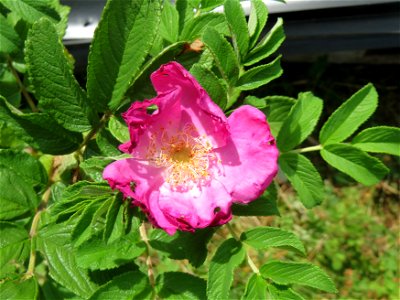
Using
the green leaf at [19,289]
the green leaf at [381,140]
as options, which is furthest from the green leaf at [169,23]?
the green leaf at [19,289]

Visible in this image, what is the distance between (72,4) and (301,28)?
0.72m

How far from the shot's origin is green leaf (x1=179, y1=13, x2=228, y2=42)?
2.75ft

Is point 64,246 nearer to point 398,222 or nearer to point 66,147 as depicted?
point 66,147

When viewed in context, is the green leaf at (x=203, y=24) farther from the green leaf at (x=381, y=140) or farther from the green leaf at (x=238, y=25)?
the green leaf at (x=381, y=140)

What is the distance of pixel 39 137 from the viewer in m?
0.83

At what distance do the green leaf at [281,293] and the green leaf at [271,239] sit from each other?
0.20 ft

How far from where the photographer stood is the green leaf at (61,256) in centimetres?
84

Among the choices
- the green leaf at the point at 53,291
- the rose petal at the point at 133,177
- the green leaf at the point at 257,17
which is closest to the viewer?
the rose petal at the point at 133,177

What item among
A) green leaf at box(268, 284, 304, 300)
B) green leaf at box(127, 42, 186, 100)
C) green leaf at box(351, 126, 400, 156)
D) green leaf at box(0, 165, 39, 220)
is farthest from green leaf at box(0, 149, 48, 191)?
green leaf at box(351, 126, 400, 156)

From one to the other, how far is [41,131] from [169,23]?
273 millimetres

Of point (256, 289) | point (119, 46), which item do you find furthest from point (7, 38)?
point (256, 289)

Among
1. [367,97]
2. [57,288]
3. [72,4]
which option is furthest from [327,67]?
[57,288]

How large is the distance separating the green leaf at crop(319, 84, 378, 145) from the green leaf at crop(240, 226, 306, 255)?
0.21 m

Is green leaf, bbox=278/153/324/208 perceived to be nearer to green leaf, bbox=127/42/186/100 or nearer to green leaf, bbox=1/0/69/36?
green leaf, bbox=127/42/186/100
